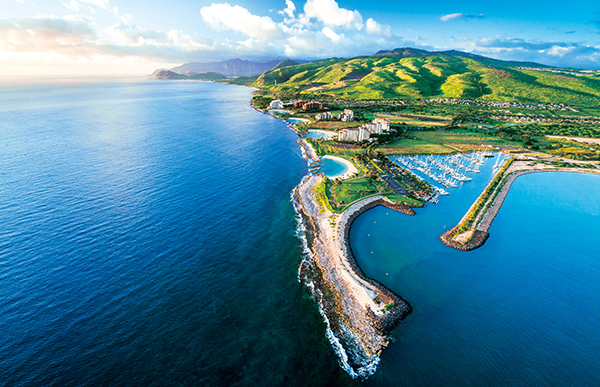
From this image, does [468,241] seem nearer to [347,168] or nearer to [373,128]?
[347,168]

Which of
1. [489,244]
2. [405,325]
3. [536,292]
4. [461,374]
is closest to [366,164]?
[489,244]

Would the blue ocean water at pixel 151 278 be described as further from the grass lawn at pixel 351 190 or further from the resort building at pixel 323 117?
the resort building at pixel 323 117

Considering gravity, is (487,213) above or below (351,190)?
below

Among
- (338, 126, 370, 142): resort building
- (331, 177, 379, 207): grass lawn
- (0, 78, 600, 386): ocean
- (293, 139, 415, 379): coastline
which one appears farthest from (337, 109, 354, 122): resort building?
(293, 139, 415, 379): coastline

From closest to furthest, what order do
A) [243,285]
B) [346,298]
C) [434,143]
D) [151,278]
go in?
[346,298] < [151,278] < [243,285] < [434,143]

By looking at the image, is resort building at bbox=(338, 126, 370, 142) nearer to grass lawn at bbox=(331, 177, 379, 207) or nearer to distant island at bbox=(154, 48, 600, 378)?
distant island at bbox=(154, 48, 600, 378)

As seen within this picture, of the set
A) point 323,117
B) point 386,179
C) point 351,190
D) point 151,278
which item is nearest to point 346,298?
point 151,278
